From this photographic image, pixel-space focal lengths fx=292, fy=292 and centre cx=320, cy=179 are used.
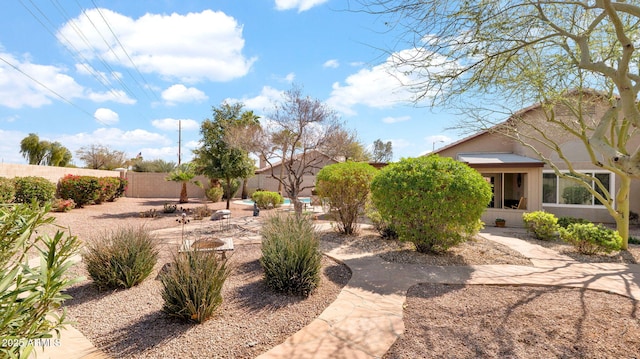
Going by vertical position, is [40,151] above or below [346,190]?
above

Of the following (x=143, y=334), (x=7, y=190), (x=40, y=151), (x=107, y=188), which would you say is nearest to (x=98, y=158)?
(x=40, y=151)

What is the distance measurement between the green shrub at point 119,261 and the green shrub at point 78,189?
14990 mm

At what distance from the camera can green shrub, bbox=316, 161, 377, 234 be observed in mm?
8562

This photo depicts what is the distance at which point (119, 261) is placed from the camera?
456 centimetres

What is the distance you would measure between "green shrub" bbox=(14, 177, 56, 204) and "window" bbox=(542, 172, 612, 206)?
71.4 feet

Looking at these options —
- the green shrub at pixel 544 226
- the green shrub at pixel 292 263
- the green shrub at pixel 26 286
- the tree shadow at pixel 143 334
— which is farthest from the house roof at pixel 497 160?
the green shrub at pixel 26 286

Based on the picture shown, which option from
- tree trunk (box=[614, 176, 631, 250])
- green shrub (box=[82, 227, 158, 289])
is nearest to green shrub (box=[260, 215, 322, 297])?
green shrub (box=[82, 227, 158, 289])

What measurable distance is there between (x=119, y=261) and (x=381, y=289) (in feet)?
13.5

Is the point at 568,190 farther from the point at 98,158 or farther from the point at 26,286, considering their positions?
the point at 98,158

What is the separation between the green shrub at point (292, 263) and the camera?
4285 millimetres

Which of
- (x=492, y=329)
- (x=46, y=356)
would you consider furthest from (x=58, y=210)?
(x=492, y=329)

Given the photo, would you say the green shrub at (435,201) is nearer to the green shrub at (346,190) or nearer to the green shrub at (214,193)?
the green shrub at (346,190)

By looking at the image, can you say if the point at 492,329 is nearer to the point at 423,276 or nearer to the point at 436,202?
the point at 423,276

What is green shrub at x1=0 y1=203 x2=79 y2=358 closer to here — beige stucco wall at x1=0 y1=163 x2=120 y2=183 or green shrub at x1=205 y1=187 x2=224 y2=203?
beige stucco wall at x1=0 y1=163 x2=120 y2=183
